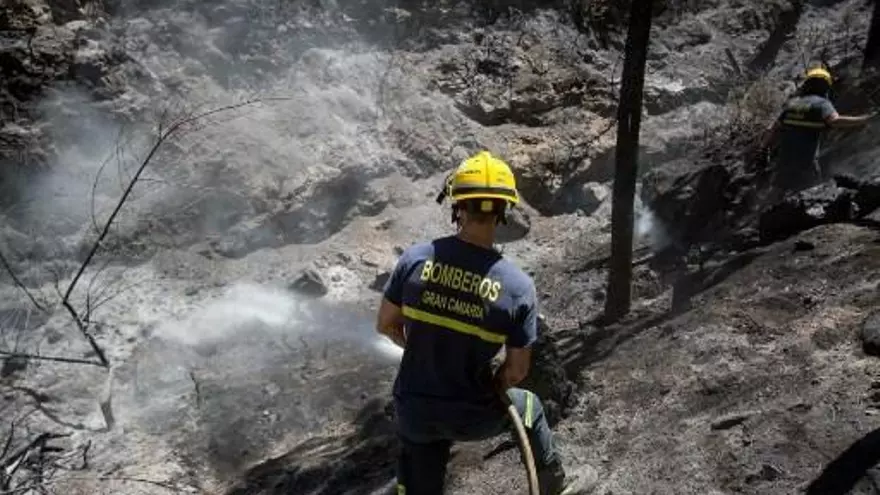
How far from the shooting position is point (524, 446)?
3.17 m

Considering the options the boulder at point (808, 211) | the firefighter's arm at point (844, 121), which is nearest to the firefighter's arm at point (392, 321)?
the boulder at point (808, 211)

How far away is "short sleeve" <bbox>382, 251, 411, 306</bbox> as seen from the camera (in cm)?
321

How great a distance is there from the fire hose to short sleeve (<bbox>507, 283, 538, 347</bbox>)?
0.25 m

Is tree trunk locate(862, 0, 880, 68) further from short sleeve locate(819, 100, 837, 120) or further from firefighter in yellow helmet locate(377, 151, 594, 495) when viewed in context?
firefighter in yellow helmet locate(377, 151, 594, 495)

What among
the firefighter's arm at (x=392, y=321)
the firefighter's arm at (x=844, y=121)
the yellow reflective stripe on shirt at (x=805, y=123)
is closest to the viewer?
the firefighter's arm at (x=392, y=321)

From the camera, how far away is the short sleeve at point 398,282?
321cm

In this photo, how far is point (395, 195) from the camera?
33.1 feet

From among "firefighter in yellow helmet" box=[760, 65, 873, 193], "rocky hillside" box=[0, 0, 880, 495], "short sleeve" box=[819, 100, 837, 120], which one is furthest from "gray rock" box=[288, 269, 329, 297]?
"short sleeve" box=[819, 100, 837, 120]

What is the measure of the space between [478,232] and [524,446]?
33.2 inches

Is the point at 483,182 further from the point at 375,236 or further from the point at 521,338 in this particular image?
the point at 375,236

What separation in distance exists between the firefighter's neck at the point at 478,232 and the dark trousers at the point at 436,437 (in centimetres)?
68

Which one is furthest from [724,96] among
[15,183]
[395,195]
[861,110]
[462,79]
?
[15,183]

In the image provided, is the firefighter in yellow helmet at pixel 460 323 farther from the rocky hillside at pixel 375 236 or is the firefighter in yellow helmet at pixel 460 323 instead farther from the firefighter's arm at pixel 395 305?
the rocky hillside at pixel 375 236

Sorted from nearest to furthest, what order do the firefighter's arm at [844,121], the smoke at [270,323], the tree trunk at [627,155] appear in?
the tree trunk at [627,155]
the firefighter's arm at [844,121]
the smoke at [270,323]
